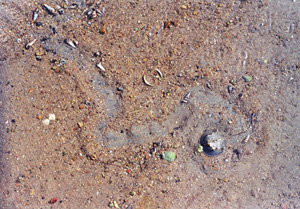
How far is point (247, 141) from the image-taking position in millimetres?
2926

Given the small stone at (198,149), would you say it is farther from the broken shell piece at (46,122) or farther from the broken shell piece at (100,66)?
the broken shell piece at (46,122)

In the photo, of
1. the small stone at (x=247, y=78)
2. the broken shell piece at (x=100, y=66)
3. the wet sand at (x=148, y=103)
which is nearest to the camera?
the wet sand at (x=148, y=103)

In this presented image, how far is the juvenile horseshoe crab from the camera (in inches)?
109

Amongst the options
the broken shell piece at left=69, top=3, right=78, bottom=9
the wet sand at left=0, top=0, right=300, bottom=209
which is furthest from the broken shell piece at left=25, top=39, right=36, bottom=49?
the broken shell piece at left=69, top=3, right=78, bottom=9

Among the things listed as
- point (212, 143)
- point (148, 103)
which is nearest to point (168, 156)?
point (212, 143)

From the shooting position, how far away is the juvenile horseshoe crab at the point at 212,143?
278 centimetres

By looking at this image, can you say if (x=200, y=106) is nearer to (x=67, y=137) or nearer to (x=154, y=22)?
(x=154, y=22)

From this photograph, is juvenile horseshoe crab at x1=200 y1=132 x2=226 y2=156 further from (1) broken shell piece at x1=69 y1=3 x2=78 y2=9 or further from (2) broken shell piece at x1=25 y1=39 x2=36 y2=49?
(2) broken shell piece at x1=25 y1=39 x2=36 y2=49

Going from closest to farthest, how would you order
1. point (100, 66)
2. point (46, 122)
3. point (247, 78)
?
point (46, 122), point (100, 66), point (247, 78)

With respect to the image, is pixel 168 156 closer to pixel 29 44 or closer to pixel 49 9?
pixel 29 44

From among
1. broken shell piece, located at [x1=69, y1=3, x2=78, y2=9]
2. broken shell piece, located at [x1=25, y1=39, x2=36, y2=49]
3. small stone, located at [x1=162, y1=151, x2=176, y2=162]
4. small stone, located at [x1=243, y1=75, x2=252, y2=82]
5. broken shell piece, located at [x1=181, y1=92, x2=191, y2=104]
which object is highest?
broken shell piece, located at [x1=69, y1=3, x2=78, y2=9]

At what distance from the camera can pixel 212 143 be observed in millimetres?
2770

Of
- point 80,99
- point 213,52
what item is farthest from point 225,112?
point 80,99

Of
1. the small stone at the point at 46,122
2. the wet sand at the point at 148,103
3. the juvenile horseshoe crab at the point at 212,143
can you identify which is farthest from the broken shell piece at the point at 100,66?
the juvenile horseshoe crab at the point at 212,143
